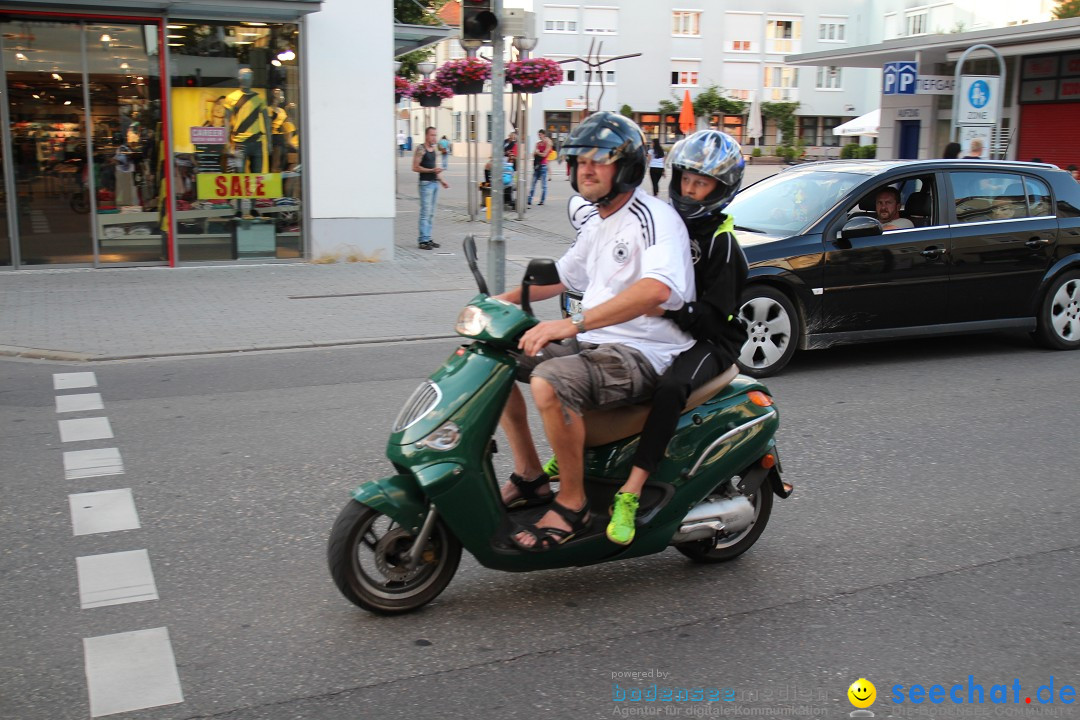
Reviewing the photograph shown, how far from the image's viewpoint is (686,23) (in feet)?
234

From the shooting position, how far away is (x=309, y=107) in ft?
47.6

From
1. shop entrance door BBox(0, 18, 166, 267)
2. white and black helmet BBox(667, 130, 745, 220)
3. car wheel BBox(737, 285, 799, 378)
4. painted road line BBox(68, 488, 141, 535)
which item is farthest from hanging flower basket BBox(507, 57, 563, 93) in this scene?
white and black helmet BBox(667, 130, 745, 220)

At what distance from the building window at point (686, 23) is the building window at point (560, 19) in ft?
23.2

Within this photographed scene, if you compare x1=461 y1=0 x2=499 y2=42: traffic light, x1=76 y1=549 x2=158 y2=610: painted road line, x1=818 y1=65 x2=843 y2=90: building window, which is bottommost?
x1=76 y1=549 x2=158 y2=610: painted road line

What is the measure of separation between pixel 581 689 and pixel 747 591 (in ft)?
3.65

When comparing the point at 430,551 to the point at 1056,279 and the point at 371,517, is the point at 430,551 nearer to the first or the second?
the point at 371,517

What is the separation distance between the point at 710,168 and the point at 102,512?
3.36 meters

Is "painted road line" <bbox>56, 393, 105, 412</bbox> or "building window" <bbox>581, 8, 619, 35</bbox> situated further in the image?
"building window" <bbox>581, 8, 619, 35</bbox>

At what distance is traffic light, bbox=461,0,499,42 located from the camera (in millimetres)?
10305

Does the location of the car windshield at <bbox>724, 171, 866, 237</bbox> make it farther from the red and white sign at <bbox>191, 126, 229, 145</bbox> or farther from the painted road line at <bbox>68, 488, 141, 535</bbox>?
the red and white sign at <bbox>191, 126, 229, 145</bbox>

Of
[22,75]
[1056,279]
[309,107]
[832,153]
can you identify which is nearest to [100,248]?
[22,75]

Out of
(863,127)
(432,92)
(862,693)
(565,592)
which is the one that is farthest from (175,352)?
(863,127)

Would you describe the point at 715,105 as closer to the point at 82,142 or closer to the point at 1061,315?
the point at 82,142

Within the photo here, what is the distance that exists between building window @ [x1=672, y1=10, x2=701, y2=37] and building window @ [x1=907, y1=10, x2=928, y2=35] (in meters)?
28.2
